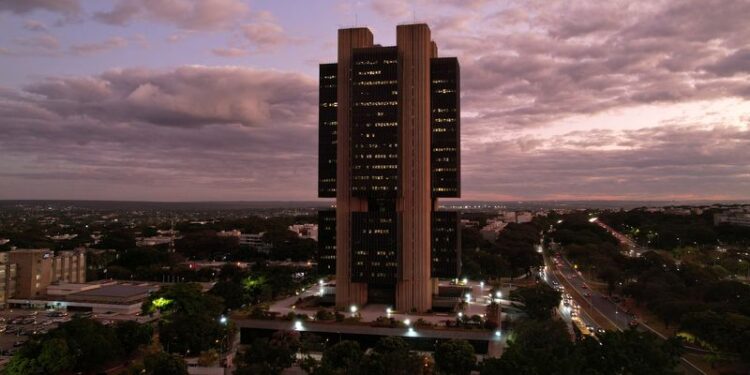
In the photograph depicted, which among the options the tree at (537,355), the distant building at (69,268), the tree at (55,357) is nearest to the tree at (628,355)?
the tree at (537,355)

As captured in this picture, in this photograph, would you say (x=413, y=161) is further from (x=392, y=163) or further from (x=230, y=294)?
(x=230, y=294)

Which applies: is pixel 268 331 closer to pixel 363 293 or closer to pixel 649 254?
pixel 363 293

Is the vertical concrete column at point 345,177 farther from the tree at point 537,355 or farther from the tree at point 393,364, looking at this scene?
the tree at point 393,364

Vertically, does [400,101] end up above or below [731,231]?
above

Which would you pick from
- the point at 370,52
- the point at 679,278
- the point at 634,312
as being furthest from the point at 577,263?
the point at 370,52

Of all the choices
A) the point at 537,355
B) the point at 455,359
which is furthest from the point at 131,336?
the point at 537,355

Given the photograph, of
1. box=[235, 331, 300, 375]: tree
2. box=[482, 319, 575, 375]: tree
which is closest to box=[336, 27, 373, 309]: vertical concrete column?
box=[235, 331, 300, 375]: tree

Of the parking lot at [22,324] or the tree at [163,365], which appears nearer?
the tree at [163,365]
